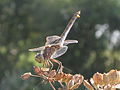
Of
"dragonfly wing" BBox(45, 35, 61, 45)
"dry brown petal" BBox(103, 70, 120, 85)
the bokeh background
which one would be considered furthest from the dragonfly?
the bokeh background

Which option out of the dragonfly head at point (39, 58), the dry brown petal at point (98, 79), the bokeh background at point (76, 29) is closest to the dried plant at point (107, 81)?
the dry brown petal at point (98, 79)

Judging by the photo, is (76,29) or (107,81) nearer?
(107,81)

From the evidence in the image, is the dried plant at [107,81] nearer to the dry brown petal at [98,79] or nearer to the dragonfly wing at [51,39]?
the dry brown petal at [98,79]

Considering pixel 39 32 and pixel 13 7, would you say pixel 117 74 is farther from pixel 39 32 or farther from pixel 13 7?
pixel 13 7

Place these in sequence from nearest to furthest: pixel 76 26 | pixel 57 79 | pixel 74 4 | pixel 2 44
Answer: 1. pixel 57 79
2. pixel 76 26
3. pixel 74 4
4. pixel 2 44

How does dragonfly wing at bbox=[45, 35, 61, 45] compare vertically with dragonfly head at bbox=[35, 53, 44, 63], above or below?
above

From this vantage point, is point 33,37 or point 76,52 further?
point 33,37

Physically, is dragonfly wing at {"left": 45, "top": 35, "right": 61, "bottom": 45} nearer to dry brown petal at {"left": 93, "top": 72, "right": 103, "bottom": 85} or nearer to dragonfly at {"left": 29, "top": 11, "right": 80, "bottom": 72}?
dragonfly at {"left": 29, "top": 11, "right": 80, "bottom": 72}

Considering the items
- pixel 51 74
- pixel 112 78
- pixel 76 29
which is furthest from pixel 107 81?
pixel 76 29

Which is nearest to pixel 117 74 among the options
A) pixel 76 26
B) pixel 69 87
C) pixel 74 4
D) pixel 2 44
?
pixel 69 87

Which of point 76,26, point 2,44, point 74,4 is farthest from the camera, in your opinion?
point 2,44

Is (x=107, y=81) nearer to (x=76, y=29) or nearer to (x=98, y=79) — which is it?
(x=98, y=79)
